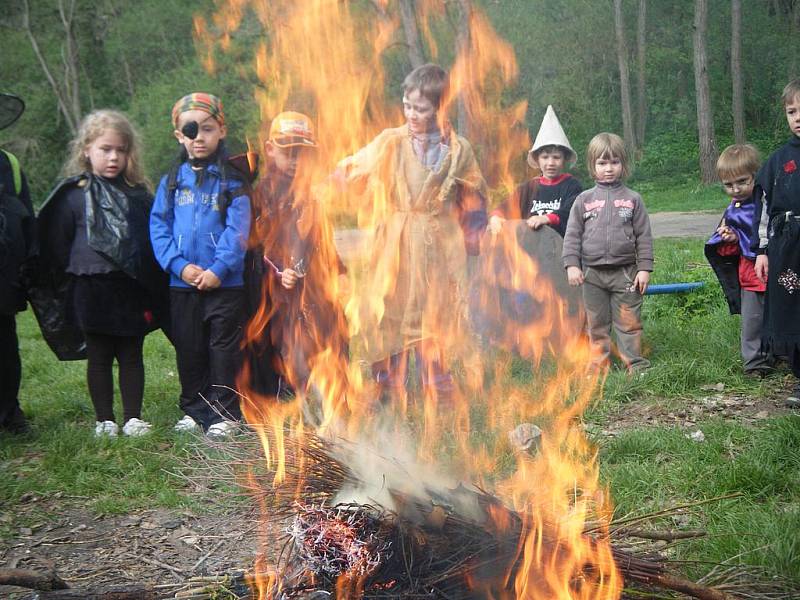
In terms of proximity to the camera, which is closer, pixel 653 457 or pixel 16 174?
pixel 653 457

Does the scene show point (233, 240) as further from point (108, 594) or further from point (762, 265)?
point (762, 265)

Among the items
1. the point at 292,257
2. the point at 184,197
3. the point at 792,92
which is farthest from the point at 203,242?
the point at 792,92

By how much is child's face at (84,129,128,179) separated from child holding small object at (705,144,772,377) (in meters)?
4.07

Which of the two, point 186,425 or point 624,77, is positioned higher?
point 624,77

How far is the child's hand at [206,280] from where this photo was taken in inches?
188

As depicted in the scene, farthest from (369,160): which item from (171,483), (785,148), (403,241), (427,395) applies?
(785,148)

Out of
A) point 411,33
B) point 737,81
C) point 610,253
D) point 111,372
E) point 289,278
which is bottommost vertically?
point 111,372

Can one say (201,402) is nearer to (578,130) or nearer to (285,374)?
(285,374)

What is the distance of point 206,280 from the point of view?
15.7 feet

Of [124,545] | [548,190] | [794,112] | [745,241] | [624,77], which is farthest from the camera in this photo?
[624,77]

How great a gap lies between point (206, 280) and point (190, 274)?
0.11 m

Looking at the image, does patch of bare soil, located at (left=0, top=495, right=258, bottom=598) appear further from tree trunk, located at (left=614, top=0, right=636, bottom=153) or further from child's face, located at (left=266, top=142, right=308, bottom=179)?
tree trunk, located at (left=614, top=0, right=636, bottom=153)

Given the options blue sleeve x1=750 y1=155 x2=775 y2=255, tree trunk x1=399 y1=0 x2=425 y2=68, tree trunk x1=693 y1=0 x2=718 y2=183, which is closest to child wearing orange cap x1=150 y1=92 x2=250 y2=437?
blue sleeve x1=750 y1=155 x2=775 y2=255

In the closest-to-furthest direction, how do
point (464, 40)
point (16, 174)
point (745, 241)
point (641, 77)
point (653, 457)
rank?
point (653, 457) → point (16, 174) → point (745, 241) → point (464, 40) → point (641, 77)
